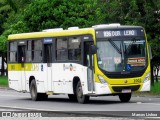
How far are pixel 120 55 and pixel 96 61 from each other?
3.19 feet

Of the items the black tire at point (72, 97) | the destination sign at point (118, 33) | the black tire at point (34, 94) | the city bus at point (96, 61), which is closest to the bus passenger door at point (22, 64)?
the black tire at point (34, 94)

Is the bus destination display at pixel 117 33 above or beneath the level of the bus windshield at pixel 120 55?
above

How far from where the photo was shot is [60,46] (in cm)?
2812

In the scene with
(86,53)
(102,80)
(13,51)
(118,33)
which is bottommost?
(102,80)

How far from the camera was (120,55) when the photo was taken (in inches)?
1006

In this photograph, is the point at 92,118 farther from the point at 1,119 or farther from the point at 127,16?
the point at 127,16

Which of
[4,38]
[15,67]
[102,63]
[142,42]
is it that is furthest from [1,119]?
[4,38]

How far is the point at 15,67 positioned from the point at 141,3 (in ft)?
26.8

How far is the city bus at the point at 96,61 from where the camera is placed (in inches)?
999

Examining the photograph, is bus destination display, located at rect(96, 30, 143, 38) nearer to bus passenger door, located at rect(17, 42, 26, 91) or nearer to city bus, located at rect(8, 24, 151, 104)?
city bus, located at rect(8, 24, 151, 104)

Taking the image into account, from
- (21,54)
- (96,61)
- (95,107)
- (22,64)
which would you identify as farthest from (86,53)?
(21,54)

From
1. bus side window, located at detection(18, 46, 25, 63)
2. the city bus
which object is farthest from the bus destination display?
bus side window, located at detection(18, 46, 25, 63)

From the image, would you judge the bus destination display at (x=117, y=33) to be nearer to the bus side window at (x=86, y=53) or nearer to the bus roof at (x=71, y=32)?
the bus roof at (x=71, y=32)

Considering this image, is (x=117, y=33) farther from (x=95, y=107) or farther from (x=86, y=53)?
(x=95, y=107)
